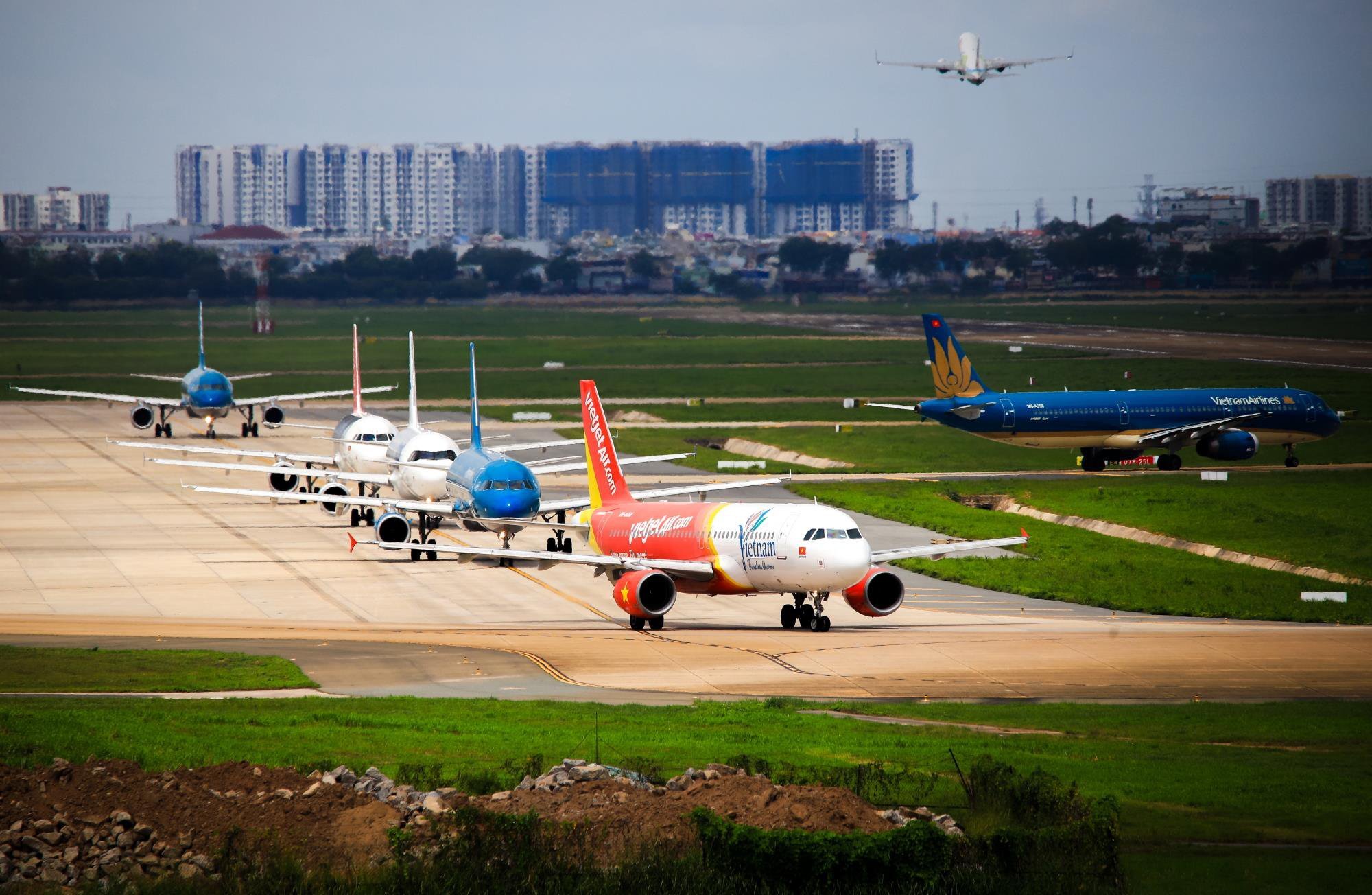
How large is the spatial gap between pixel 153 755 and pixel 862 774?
1353 centimetres

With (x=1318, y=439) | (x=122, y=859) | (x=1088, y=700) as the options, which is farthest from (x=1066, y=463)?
(x=122, y=859)

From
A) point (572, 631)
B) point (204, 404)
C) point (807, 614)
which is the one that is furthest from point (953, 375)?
point (204, 404)

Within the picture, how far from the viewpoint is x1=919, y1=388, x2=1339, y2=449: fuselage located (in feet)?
306

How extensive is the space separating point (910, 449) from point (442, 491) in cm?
4343

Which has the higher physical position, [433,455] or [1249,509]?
[433,455]

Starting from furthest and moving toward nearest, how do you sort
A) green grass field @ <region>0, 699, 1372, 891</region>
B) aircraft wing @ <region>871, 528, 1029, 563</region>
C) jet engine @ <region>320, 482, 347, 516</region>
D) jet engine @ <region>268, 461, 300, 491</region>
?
jet engine @ <region>268, 461, 300, 491</region> < jet engine @ <region>320, 482, 347, 516</region> < aircraft wing @ <region>871, 528, 1029, 563</region> < green grass field @ <region>0, 699, 1372, 891</region>

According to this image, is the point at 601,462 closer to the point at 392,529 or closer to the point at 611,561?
the point at 611,561

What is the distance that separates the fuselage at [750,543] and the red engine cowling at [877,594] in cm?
90

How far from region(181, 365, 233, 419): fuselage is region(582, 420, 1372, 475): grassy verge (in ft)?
82.0

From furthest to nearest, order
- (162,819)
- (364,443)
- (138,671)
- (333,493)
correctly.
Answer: (364,443)
(333,493)
(138,671)
(162,819)

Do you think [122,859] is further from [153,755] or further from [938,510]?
[938,510]

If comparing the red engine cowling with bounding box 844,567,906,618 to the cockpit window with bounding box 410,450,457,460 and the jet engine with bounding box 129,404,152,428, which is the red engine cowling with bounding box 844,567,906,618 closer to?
the cockpit window with bounding box 410,450,457,460

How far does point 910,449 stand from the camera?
10731 cm

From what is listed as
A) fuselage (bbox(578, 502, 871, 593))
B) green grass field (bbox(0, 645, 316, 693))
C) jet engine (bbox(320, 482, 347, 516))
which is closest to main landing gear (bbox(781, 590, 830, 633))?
fuselage (bbox(578, 502, 871, 593))
